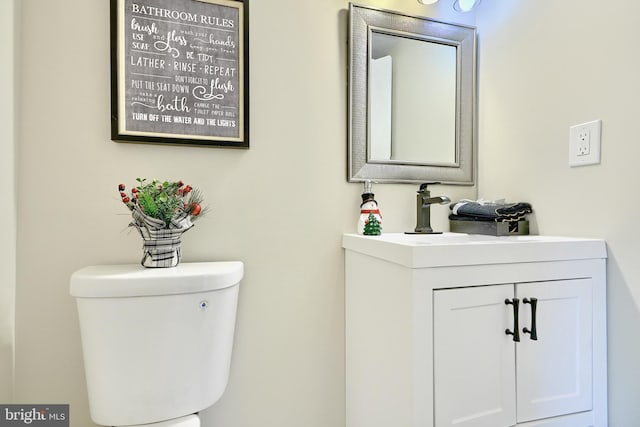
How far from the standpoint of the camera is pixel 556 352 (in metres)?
0.93

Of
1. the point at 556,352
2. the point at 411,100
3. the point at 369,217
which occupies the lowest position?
the point at 556,352

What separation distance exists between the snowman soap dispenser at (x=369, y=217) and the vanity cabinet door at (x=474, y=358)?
15.6 inches

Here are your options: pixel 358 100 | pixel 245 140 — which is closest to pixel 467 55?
pixel 358 100

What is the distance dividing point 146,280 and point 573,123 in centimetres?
130

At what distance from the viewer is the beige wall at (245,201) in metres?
1.02

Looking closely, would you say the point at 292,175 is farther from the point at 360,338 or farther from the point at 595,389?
the point at 595,389

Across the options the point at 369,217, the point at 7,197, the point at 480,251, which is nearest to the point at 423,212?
the point at 369,217

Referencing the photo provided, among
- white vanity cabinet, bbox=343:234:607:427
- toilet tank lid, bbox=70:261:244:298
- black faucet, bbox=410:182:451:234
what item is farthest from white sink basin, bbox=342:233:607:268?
toilet tank lid, bbox=70:261:244:298

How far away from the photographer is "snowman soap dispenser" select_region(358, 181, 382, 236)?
1.20 metres

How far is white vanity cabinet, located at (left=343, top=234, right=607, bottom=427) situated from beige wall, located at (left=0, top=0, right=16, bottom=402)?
1015 millimetres

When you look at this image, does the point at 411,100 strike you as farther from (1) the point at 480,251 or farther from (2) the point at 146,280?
(2) the point at 146,280

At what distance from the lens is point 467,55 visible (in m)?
1.41

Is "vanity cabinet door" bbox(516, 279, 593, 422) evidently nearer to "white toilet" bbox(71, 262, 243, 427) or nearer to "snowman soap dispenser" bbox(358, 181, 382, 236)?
"snowman soap dispenser" bbox(358, 181, 382, 236)

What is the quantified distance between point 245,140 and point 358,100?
1.43 feet
